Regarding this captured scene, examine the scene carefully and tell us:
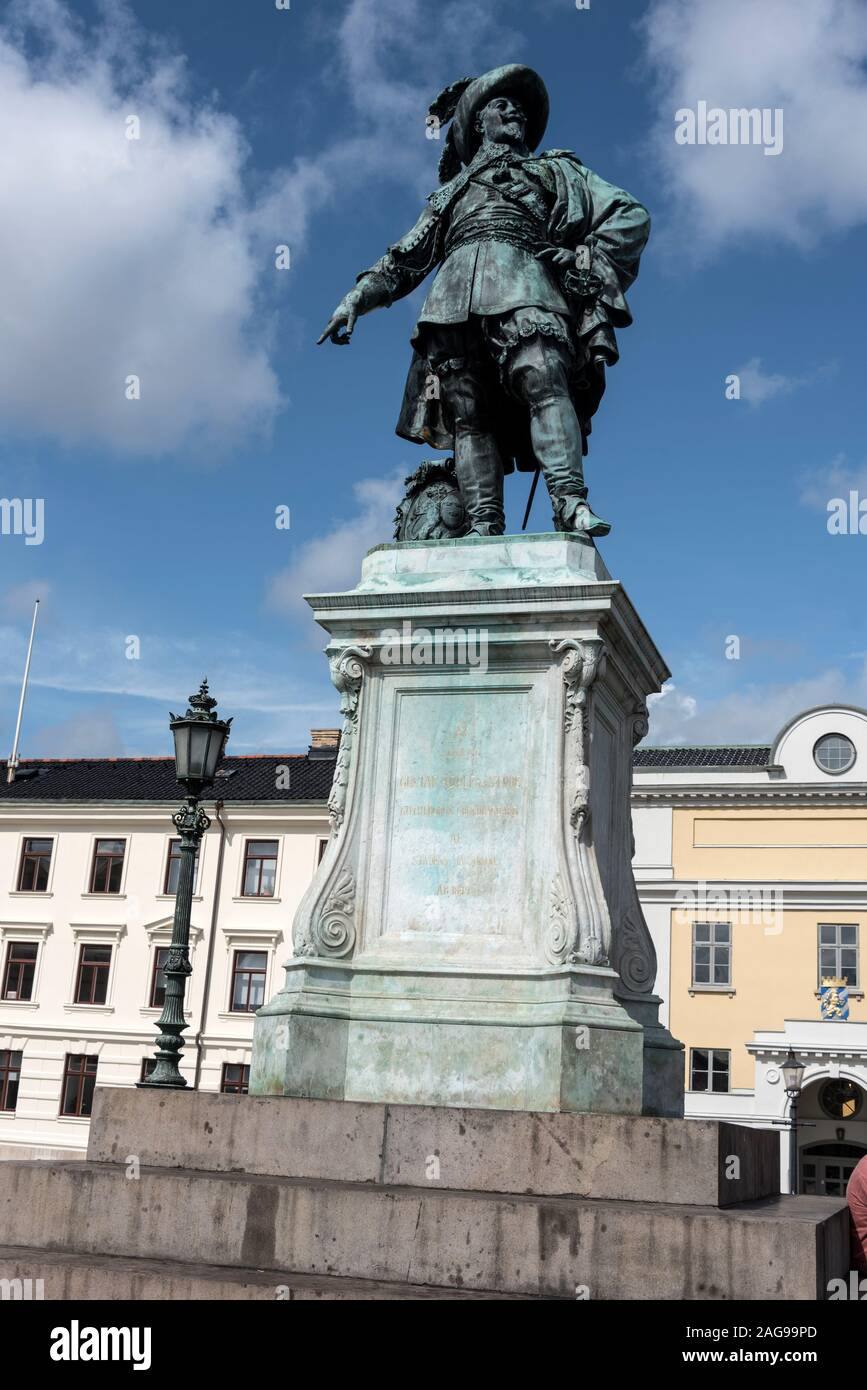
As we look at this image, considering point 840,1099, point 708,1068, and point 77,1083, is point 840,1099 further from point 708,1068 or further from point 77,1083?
point 77,1083

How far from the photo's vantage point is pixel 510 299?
7316 millimetres

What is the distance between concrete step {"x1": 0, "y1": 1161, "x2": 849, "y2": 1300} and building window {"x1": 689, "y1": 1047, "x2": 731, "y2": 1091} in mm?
32460

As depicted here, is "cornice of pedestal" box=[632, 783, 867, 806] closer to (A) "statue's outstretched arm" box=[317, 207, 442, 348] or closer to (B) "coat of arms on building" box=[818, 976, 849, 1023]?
(B) "coat of arms on building" box=[818, 976, 849, 1023]

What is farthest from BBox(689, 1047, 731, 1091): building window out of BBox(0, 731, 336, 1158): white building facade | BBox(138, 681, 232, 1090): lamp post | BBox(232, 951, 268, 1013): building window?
BBox(138, 681, 232, 1090): lamp post

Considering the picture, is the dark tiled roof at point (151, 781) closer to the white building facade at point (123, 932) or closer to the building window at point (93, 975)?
the white building facade at point (123, 932)

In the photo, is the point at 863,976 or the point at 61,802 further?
the point at 61,802

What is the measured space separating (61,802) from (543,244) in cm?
3580

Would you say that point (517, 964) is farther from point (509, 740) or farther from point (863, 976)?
point (863, 976)

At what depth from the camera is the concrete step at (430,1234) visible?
183 inches
